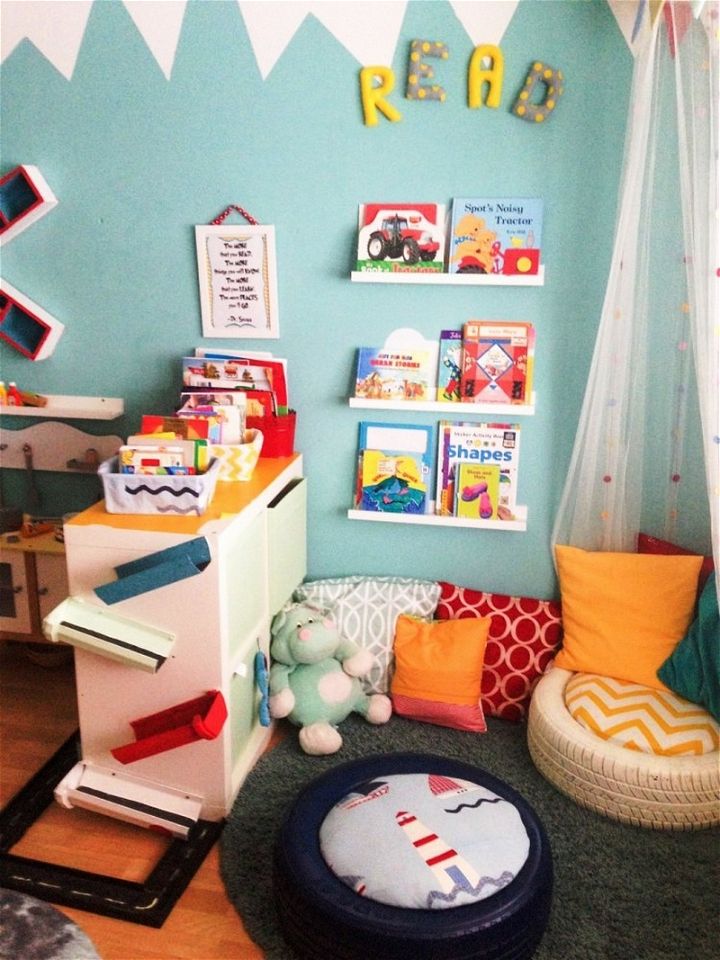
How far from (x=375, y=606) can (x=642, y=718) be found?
0.82 m

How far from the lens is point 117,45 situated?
2205mm

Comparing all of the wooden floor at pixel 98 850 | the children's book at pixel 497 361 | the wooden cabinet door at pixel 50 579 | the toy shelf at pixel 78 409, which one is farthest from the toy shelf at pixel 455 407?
the wooden floor at pixel 98 850

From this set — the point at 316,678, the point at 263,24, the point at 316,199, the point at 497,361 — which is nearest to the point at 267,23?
the point at 263,24

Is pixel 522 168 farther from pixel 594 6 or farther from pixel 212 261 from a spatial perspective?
pixel 212 261

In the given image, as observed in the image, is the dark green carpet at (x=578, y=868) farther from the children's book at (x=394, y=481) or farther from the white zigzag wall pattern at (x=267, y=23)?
the white zigzag wall pattern at (x=267, y=23)

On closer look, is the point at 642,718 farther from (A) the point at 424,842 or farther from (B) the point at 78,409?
(B) the point at 78,409

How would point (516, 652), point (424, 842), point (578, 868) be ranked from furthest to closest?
point (516, 652)
point (578, 868)
point (424, 842)

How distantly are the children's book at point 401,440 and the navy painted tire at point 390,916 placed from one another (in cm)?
103

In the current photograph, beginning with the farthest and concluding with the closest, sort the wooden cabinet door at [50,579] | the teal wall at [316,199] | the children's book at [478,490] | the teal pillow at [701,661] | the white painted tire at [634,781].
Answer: the wooden cabinet door at [50,579] → the children's book at [478,490] → the teal wall at [316,199] → the teal pillow at [701,661] → the white painted tire at [634,781]

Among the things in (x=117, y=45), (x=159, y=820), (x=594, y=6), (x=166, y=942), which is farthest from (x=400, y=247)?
(x=166, y=942)

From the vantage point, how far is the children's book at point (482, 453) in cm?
228

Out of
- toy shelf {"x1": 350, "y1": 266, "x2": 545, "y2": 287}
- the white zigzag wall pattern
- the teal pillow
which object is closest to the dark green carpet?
the teal pillow

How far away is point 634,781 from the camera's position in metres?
1.87

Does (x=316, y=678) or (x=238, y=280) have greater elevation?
(x=238, y=280)
